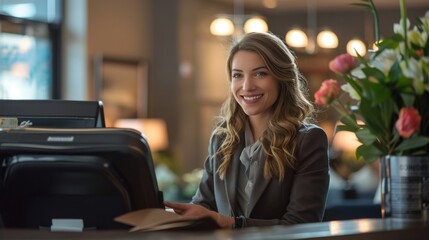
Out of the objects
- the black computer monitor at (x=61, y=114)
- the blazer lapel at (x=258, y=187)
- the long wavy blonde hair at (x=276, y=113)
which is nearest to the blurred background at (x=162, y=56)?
the long wavy blonde hair at (x=276, y=113)

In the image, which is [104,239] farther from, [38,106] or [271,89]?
[271,89]

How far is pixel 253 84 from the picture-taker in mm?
2729

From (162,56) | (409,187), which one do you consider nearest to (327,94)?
(409,187)

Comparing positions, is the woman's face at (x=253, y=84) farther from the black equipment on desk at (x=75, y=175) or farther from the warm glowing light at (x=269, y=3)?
the warm glowing light at (x=269, y=3)

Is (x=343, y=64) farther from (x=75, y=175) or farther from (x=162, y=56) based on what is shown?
(x=162, y=56)

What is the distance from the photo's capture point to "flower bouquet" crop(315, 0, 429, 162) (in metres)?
2.21

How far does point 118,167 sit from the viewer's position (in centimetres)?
212

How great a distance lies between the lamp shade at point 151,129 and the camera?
29.1ft

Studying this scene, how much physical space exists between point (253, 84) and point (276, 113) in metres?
0.13

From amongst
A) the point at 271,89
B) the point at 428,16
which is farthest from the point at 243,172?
the point at 428,16

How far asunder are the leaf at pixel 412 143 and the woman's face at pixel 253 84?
59cm

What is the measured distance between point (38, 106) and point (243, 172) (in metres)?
0.70

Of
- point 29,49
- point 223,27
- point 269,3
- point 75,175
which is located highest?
point 269,3

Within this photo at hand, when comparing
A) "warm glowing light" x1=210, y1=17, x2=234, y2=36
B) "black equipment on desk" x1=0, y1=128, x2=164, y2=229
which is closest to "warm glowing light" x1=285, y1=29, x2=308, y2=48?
"warm glowing light" x1=210, y1=17, x2=234, y2=36
